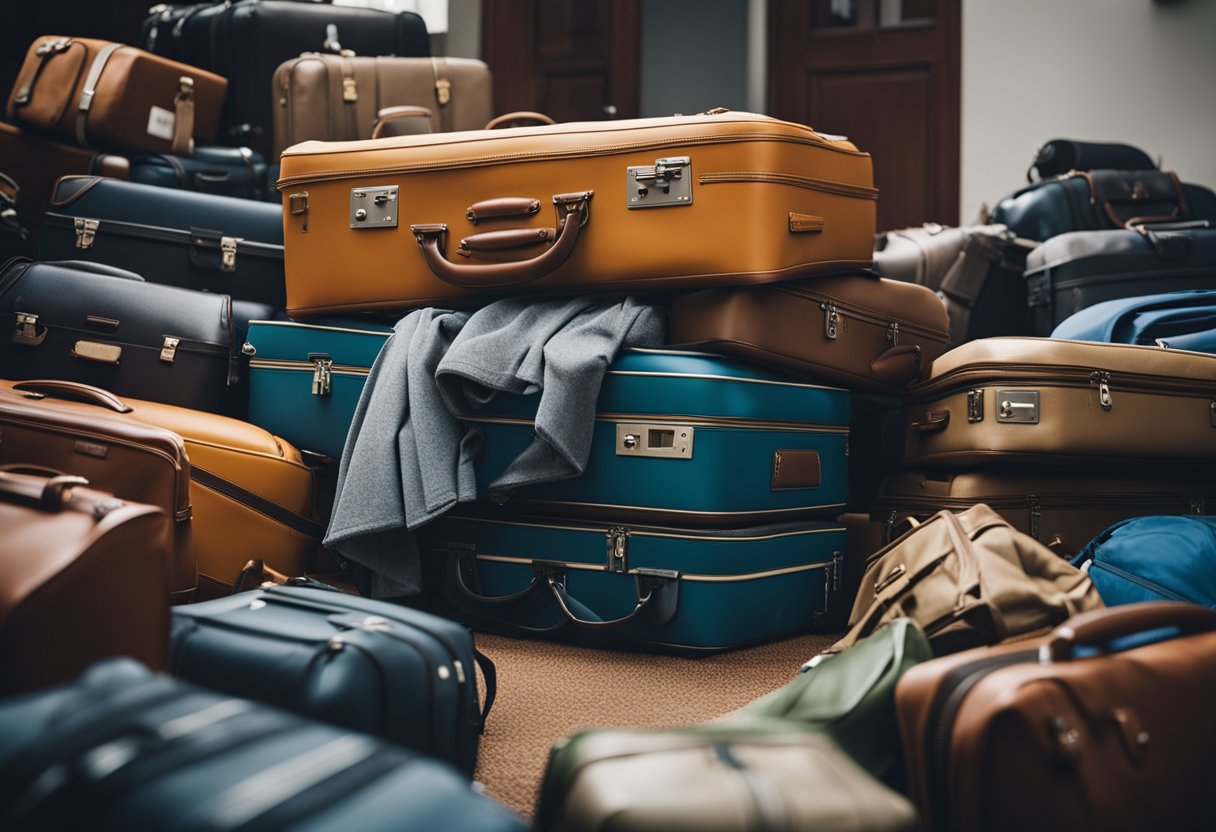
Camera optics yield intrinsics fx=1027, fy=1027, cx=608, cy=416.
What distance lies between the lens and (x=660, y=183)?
6.49ft

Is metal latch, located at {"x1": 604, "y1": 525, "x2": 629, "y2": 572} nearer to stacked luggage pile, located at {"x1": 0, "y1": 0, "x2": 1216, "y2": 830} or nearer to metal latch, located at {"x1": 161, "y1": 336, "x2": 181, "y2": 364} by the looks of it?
stacked luggage pile, located at {"x1": 0, "y1": 0, "x2": 1216, "y2": 830}

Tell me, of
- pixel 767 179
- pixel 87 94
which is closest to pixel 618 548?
pixel 767 179

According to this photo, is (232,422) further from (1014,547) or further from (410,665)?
(1014,547)

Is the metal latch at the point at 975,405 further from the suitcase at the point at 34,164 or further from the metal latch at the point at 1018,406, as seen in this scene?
the suitcase at the point at 34,164

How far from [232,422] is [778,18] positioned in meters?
3.97

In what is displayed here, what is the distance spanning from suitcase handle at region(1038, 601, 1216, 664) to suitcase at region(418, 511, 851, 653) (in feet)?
2.62

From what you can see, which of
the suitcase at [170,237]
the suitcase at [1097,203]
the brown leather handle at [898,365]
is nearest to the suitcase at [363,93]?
the suitcase at [170,237]

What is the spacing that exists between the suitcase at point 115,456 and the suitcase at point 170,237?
3.33 feet

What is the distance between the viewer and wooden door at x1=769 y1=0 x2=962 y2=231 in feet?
16.0

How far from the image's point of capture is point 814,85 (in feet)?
16.8

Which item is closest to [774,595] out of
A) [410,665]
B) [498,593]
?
[498,593]

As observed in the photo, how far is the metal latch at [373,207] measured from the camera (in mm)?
2215

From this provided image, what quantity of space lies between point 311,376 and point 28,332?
61 centimetres

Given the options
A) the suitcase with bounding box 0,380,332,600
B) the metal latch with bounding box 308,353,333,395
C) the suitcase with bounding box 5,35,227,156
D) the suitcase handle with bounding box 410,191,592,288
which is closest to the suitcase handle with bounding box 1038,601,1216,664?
the suitcase handle with bounding box 410,191,592,288
